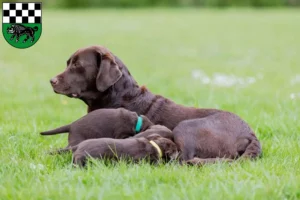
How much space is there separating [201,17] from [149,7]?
28.4ft

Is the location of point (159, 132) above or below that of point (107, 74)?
below

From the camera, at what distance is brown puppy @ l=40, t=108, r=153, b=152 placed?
5.04 m

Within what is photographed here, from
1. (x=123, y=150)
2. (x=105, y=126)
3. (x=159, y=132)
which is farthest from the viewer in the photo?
(x=105, y=126)

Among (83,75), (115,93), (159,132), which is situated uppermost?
(83,75)

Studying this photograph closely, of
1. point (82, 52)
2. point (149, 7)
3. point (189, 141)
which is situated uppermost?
point (82, 52)

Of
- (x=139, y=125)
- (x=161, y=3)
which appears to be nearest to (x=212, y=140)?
(x=139, y=125)

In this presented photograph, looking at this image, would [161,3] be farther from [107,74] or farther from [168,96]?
[107,74]

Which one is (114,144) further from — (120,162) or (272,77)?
(272,77)

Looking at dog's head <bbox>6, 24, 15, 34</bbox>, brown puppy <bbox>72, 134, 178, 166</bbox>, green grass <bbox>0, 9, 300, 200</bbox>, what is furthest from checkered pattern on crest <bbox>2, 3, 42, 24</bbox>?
brown puppy <bbox>72, 134, 178, 166</bbox>

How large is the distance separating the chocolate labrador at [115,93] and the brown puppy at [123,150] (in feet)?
2.10

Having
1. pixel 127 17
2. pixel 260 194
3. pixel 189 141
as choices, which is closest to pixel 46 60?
pixel 189 141

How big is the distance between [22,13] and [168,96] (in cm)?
240

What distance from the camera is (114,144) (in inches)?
178

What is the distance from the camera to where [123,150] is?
4531 mm
